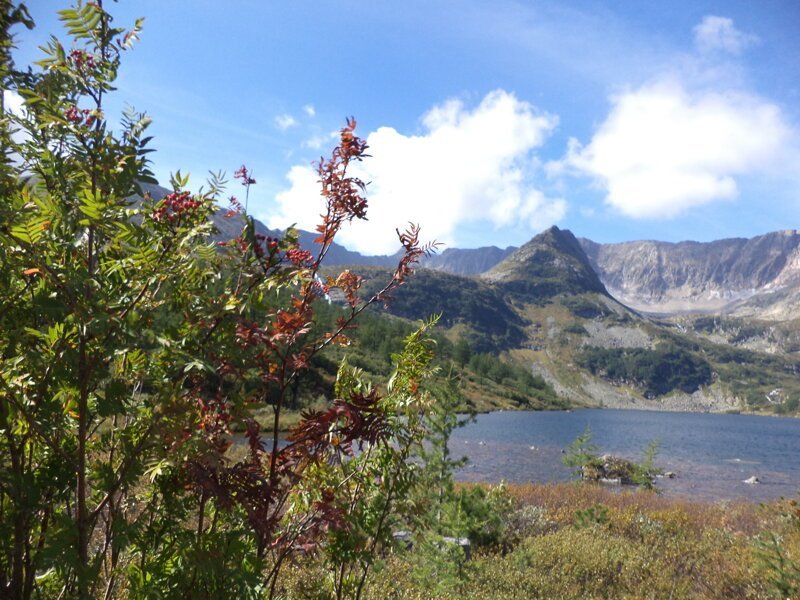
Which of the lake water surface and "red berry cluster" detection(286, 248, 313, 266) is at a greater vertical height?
"red berry cluster" detection(286, 248, 313, 266)

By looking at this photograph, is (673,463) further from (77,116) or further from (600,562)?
(77,116)

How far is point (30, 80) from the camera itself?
2.63 metres

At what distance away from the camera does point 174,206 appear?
2799 mm

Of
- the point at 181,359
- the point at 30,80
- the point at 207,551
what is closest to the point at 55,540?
the point at 207,551

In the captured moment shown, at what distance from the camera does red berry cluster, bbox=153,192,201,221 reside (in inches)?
108

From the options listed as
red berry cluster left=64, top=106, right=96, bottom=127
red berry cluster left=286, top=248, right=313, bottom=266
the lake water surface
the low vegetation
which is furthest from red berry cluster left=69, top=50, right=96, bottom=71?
the lake water surface

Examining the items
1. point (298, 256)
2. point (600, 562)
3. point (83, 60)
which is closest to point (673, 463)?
→ point (600, 562)

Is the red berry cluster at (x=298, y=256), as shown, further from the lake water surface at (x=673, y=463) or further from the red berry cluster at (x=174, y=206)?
the lake water surface at (x=673, y=463)

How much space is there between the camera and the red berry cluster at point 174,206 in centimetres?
275

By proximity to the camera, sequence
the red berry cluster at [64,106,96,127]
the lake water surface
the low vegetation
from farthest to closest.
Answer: the lake water surface
the low vegetation
the red berry cluster at [64,106,96,127]

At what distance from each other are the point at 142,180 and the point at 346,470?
2.54 m

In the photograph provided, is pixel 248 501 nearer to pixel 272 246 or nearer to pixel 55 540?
pixel 55 540

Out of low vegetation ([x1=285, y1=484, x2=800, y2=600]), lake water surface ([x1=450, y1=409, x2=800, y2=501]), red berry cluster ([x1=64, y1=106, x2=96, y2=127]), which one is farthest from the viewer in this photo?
lake water surface ([x1=450, y1=409, x2=800, y2=501])

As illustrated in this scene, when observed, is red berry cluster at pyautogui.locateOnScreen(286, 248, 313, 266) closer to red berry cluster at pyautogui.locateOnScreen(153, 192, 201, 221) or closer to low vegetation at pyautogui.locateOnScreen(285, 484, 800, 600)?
red berry cluster at pyautogui.locateOnScreen(153, 192, 201, 221)
